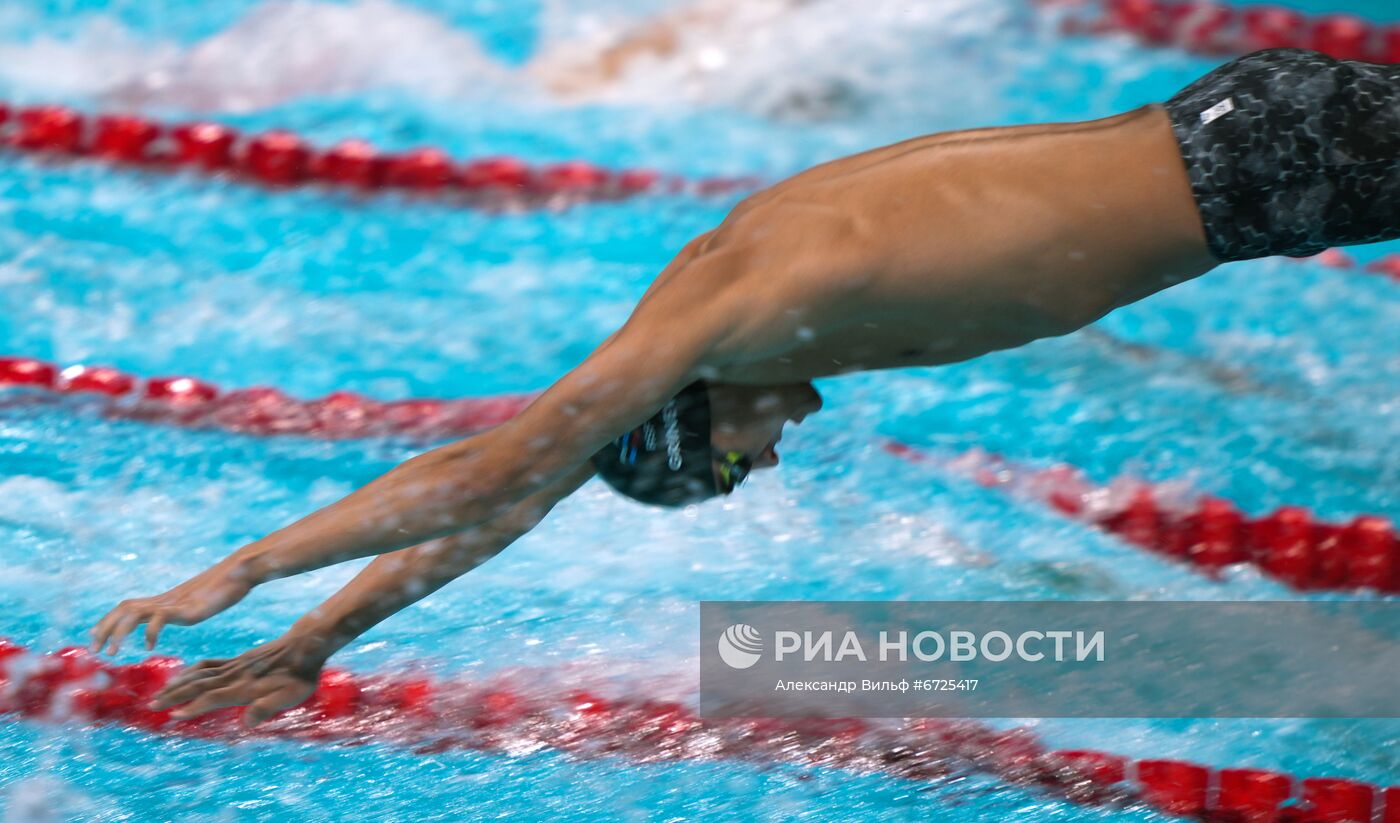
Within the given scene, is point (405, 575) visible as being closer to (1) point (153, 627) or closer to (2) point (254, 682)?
(2) point (254, 682)

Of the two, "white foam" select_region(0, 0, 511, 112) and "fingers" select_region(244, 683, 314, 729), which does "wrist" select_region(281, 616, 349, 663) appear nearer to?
"fingers" select_region(244, 683, 314, 729)

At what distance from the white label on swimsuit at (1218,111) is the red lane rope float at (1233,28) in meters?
2.97

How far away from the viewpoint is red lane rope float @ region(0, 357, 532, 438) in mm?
3217

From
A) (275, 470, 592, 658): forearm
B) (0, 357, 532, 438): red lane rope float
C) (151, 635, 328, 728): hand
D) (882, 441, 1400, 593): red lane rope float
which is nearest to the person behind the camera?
(151, 635, 328, 728): hand

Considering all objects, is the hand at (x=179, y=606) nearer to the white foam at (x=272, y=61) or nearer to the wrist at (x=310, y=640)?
the wrist at (x=310, y=640)

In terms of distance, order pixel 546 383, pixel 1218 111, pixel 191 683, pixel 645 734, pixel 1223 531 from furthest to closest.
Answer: pixel 546 383
pixel 1223 531
pixel 645 734
pixel 191 683
pixel 1218 111

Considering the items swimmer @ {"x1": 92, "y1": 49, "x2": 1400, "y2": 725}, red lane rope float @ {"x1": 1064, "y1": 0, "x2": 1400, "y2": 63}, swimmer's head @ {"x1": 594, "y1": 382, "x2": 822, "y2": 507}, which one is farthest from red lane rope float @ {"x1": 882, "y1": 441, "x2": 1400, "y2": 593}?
red lane rope float @ {"x1": 1064, "y1": 0, "x2": 1400, "y2": 63}

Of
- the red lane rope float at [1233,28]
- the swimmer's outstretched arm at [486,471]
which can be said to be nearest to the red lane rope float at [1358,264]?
the red lane rope float at [1233,28]

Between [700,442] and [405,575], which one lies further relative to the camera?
[405,575]

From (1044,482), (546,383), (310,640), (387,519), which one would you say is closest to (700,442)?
(387,519)

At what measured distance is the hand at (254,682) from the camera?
198cm

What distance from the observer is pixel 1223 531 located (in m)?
2.90

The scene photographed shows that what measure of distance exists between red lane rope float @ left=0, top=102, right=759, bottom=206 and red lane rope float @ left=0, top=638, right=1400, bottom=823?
6.23 ft

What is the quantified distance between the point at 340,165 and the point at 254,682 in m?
2.38
